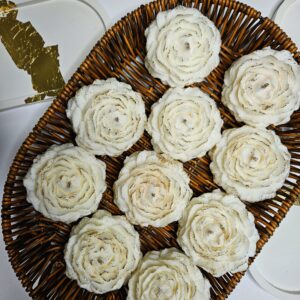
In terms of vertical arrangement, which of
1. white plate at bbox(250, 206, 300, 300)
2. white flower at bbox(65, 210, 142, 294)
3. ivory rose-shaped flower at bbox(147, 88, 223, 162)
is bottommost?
white plate at bbox(250, 206, 300, 300)

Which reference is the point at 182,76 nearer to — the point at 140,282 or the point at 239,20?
the point at 239,20

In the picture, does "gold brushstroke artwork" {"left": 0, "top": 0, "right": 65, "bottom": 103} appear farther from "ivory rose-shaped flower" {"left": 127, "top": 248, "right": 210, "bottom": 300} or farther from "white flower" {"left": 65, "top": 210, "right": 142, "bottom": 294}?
"ivory rose-shaped flower" {"left": 127, "top": 248, "right": 210, "bottom": 300}

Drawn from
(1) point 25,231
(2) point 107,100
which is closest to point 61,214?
(1) point 25,231

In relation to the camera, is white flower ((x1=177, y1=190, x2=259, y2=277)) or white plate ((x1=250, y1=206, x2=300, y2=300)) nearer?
white flower ((x1=177, y1=190, x2=259, y2=277))

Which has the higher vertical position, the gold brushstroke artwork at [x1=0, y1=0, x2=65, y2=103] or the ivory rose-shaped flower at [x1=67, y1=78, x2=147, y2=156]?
the gold brushstroke artwork at [x1=0, y1=0, x2=65, y2=103]

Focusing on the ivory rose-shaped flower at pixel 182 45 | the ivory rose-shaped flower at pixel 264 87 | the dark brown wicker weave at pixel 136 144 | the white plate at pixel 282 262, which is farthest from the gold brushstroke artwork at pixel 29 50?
the white plate at pixel 282 262

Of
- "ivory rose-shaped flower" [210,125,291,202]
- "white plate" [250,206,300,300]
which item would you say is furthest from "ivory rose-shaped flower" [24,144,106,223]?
"white plate" [250,206,300,300]

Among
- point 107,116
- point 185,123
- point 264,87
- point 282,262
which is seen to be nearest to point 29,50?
point 107,116
